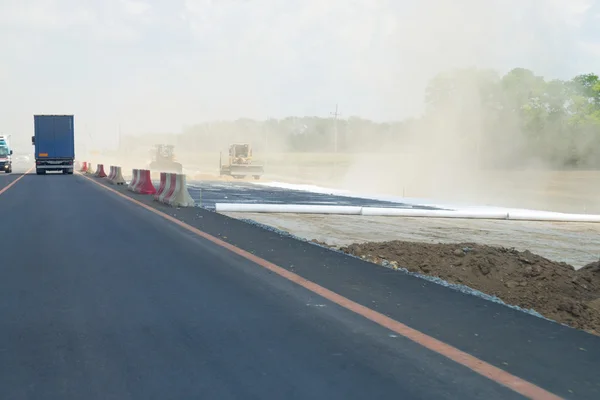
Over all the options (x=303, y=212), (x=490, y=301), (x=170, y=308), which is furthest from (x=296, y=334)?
(x=303, y=212)

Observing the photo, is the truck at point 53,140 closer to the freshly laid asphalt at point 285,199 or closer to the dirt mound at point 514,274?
the freshly laid asphalt at point 285,199

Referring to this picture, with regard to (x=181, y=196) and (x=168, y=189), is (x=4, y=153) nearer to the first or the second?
(x=168, y=189)

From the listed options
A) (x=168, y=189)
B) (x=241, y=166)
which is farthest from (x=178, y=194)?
(x=241, y=166)

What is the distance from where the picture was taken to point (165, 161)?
65.2m

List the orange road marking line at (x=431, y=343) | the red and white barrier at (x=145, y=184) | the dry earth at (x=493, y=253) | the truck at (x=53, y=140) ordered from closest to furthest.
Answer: the orange road marking line at (x=431, y=343), the dry earth at (x=493, y=253), the red and white barrier at (x=145, y=184), the truck at (x=53, y=140)

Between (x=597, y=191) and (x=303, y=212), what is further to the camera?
(x=597, y=191)

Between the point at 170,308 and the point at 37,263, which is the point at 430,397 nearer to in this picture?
the point at 170,308

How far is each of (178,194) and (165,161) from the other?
1797 inches

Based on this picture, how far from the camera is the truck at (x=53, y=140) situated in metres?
48.7

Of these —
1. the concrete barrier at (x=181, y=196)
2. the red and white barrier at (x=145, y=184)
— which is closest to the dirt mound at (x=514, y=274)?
the concrete barrier at (x=181, y=196)

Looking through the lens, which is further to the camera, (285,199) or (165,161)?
(165,161)

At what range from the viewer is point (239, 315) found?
21.0 ft

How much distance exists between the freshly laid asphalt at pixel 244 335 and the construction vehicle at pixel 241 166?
145ft

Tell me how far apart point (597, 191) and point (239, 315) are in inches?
2217
